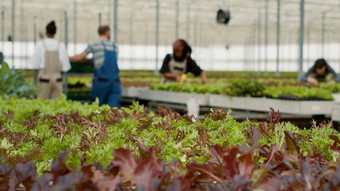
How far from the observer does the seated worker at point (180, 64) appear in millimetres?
7470

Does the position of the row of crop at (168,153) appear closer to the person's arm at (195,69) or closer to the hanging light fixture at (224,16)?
the person's arm at (195,69)

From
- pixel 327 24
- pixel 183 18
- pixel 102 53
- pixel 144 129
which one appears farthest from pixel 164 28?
pixel 144 129

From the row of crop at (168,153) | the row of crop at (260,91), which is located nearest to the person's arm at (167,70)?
the row of crop at (260,91)

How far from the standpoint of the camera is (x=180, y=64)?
25.1 ft

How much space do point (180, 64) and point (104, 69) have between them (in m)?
1.83

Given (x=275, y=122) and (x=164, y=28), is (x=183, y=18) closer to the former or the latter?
(x=164, y=28)

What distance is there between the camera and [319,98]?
5.54 metres

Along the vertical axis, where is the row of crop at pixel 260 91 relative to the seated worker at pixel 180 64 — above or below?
below

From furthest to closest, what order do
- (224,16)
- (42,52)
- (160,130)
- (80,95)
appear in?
(224,16) → (80,95) → (42,52) → (160,130)

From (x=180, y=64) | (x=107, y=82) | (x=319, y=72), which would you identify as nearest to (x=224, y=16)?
(x=319, y=72)

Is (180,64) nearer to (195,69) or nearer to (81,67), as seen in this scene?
(195,69)

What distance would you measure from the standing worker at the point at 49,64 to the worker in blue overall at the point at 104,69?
618 mm

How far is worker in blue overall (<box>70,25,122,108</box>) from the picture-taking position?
6.15 meters

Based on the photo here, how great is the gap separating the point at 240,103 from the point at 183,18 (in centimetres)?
1950
